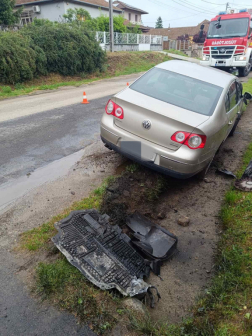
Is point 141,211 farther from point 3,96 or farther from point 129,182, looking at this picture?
point 3,96

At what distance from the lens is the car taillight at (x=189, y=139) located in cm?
353

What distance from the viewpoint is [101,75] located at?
1808 cm

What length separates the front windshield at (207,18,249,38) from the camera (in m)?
14.1

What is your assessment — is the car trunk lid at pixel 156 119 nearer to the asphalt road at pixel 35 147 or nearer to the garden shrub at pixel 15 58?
the asphalt road at pixel 35 147

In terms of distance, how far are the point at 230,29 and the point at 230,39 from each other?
0.77m

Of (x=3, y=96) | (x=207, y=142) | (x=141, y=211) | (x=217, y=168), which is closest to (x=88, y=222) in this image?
(x=141, y=211)

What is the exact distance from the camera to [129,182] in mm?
4102

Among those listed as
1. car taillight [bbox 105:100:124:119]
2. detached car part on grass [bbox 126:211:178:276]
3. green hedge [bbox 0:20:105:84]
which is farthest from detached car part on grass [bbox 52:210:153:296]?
green hedge [bbox 0:20:105:84]

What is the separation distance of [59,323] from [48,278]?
417mm

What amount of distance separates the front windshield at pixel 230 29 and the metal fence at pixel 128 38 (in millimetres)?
9857

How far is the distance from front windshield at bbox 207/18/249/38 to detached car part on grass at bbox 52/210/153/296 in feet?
48.4

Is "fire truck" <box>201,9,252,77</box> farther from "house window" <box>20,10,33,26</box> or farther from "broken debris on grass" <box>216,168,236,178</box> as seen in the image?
"house window" <box>20,10,33,26</box>

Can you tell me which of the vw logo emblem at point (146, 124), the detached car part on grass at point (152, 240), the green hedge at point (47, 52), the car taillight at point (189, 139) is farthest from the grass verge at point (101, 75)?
the detached car part on grass at point (152, 240)

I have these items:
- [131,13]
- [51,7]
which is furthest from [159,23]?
[51,7]
